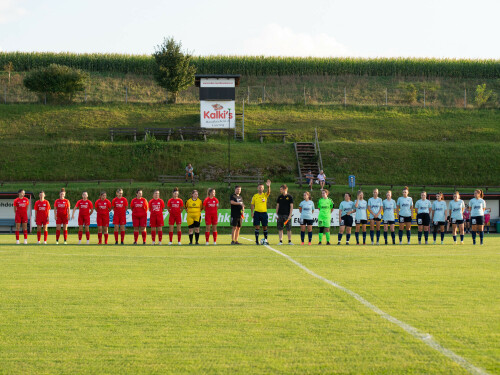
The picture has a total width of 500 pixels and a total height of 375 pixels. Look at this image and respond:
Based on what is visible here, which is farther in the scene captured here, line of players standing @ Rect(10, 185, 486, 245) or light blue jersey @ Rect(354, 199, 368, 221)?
light blue jersey @ Rect(354, 199, 368, 221)

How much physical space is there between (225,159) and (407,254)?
31244mm

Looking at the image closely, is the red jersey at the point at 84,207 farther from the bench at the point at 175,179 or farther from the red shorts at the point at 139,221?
the bench at the point at 175,179

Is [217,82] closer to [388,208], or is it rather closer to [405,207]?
[388,208]

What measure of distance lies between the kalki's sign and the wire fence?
40.4ft

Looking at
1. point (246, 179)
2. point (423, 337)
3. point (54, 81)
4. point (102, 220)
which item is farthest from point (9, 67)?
point (423, 337)

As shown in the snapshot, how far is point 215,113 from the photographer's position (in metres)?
52.2

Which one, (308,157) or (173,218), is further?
(308,157)

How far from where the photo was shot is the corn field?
76.9 meters

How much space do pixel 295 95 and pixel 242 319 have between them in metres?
62.0

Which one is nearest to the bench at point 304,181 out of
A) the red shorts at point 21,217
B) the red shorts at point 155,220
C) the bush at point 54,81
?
the red shorts at point 155,220

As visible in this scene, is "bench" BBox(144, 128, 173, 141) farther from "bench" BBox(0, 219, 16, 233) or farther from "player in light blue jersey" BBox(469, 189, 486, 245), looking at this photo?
"player in light blue jersey" BBox(469, 189, 486, 245)

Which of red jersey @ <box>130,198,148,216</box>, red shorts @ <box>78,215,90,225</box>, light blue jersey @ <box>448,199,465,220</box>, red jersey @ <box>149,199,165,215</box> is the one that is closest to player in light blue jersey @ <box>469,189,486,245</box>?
light blue jersey @ <box>448,199,465,220</box>

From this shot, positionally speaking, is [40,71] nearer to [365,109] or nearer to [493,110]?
[365,109]

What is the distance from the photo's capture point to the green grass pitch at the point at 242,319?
18.3ft
